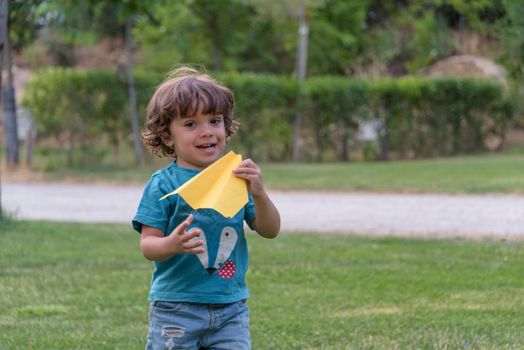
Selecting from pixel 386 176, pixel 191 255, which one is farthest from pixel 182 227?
pixel 386 176

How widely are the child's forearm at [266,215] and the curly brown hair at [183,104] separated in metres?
0.28

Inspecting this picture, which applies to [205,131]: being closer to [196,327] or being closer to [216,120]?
[216,120]

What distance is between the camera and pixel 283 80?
20.5 m

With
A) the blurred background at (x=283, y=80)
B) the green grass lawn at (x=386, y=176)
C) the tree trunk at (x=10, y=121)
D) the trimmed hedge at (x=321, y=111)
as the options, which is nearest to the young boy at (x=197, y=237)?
the blurred background at (x=283, y=80)

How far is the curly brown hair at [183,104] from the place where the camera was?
3.04m

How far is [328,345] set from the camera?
459 cm

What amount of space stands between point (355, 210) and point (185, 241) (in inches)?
342

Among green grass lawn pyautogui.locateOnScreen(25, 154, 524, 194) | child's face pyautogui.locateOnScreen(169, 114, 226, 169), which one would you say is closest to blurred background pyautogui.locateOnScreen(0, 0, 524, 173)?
green grass lawn pyautogui.locateOnScreen(25, 154, 524, 194)

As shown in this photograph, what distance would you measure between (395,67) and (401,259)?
26.6 m

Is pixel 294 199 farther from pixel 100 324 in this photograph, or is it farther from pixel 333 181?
pixel 100 324

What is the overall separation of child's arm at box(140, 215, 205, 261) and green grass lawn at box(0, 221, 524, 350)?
5.75 ft

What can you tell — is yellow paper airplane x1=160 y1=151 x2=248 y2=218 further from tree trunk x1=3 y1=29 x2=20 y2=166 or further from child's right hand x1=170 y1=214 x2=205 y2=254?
tree trunk x1=3 y1=29 x2=20 y2=166

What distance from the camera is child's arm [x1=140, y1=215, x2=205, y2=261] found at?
2.81 meters

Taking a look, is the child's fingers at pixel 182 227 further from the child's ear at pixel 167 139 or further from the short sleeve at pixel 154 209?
the child's ear at pixel 167 139
